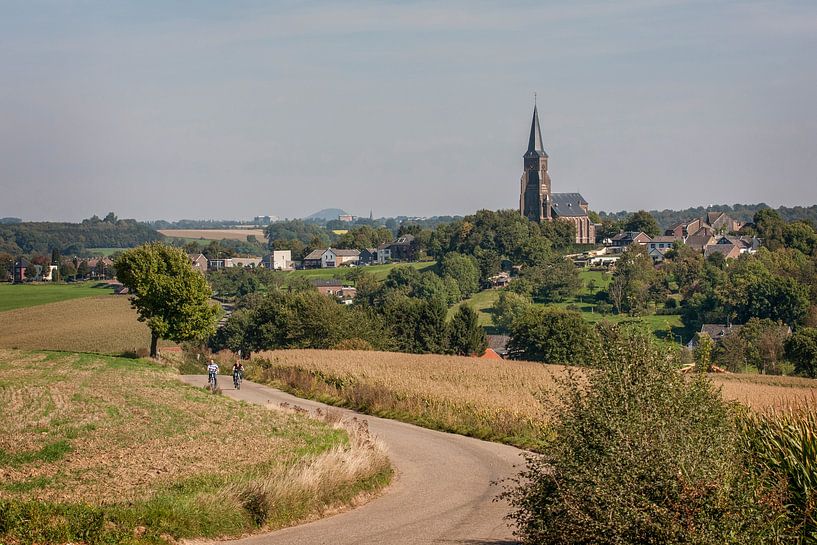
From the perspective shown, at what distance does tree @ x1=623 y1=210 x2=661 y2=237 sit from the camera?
565ft

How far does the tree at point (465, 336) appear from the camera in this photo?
76.9 meters

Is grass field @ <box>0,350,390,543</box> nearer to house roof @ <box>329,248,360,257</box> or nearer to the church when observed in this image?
house roof @ <box>329,248,360,257</box>

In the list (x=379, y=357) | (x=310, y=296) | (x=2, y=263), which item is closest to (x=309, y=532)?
(x=379, y=357)

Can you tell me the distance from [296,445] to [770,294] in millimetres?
90032

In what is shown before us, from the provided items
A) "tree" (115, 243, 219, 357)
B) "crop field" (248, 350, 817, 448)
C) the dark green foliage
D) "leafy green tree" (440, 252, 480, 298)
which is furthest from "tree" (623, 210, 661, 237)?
"tree" (115, 243, 219, 357)

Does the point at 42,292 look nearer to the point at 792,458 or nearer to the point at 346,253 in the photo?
the point at 346,253

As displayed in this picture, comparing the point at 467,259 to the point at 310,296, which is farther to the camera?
the point at 467,259

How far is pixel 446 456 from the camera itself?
2283cm

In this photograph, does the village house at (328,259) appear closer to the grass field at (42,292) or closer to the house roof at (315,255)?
the house roof at (315,255)

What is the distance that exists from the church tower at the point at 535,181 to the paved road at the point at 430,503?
165m

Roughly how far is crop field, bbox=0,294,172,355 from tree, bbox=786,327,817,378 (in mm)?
46647

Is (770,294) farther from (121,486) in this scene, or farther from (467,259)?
(121,486)

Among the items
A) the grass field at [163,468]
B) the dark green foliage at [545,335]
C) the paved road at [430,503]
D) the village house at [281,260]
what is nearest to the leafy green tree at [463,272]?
the dark green foliage at [545,335]

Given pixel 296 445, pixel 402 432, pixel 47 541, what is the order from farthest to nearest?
pixel 402 432
pixel 296 445
pixel 47 541
